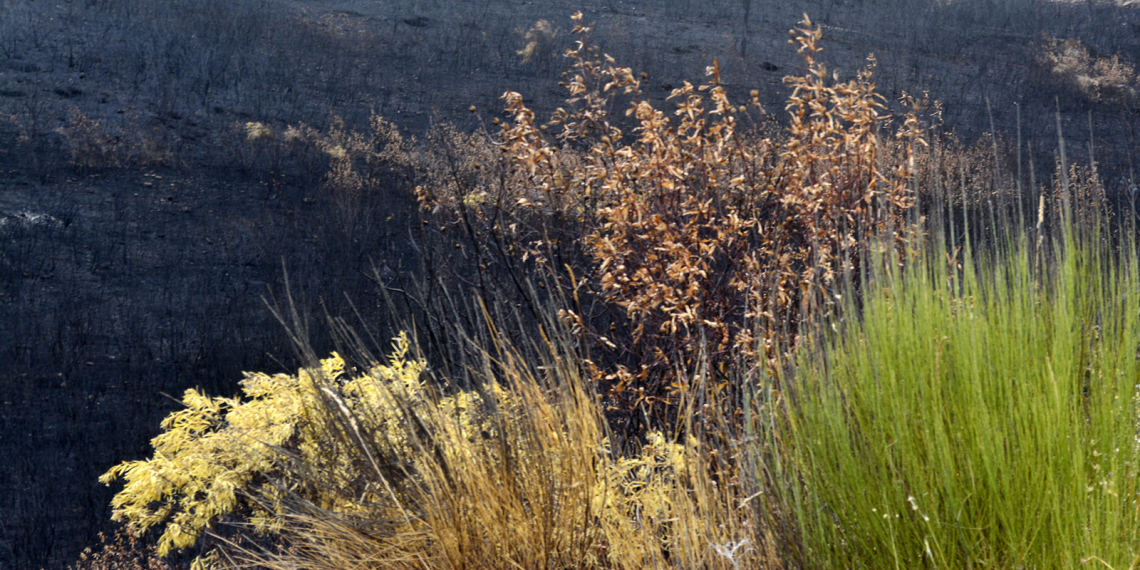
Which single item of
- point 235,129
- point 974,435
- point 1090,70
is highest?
point 1090,70

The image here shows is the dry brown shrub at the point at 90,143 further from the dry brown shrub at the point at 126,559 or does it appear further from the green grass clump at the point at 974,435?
the green grass clump at the point at 974,435

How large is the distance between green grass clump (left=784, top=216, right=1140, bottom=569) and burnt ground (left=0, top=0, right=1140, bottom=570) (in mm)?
4929

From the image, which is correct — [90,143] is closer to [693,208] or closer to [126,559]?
[126,559]

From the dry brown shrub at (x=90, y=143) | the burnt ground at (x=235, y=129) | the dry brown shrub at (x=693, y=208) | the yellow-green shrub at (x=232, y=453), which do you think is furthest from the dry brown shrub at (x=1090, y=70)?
the dry brown shrub at (x=90, y=143)

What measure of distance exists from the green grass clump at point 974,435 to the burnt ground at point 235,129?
4929 millimetres

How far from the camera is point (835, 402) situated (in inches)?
82.3

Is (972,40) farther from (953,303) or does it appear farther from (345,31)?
(953,303)

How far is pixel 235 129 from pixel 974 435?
15508 millimetres

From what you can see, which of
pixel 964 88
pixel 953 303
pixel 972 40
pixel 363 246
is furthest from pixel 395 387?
pixel 972 40

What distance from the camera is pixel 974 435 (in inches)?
72.8

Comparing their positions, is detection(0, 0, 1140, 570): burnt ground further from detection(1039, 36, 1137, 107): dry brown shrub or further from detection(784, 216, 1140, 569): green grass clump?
detection(784, 216, 1140, 569): green grass clump

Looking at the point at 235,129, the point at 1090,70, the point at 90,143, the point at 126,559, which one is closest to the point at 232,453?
the point at 126,559

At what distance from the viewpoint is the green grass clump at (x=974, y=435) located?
1.77 metres

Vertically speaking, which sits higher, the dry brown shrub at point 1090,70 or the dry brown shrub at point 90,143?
the dry brown shrub at point 1090,70
